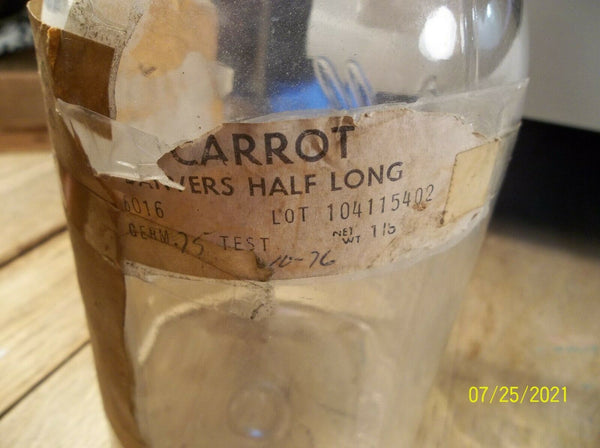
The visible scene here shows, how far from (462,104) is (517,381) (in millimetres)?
221

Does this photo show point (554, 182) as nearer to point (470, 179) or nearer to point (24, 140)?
point (470, 179)

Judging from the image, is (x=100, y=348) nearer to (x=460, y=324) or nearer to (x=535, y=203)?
(x=460, y=324)

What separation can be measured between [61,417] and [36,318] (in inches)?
4.1

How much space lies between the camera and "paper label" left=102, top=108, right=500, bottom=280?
7.9 inches

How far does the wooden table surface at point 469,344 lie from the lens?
34cm

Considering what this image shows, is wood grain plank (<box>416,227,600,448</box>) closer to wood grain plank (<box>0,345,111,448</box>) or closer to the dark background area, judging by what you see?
the dark background area

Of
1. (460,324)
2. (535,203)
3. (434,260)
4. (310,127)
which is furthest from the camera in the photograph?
(535,203)

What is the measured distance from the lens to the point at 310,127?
196 millimetres

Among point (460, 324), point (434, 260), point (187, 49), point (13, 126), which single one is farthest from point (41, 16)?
point (13, 126)

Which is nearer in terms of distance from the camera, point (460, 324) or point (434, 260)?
point (434, 260)

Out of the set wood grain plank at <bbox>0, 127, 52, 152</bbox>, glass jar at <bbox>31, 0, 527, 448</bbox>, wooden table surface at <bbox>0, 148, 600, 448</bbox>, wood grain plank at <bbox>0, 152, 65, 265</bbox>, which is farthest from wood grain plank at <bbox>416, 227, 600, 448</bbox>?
wood grain plank at <bbox>0, 127, 52, 152</bbox>

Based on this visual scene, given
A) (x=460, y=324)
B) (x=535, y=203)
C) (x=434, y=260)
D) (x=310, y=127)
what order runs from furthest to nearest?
(x=535, y=203)
(x=460, y=324)
(x=434, y=260)
(x=310, y=127)

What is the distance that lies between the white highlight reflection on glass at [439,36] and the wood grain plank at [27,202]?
37 centimetres

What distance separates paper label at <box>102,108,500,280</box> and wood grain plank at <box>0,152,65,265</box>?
0.32 metres
